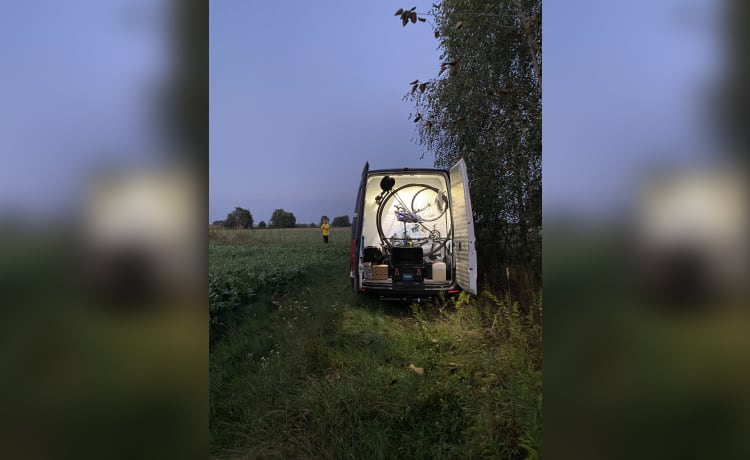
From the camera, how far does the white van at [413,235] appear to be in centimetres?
475

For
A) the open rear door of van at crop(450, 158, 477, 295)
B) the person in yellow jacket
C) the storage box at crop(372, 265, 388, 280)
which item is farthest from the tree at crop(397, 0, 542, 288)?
the person in yellow jacket

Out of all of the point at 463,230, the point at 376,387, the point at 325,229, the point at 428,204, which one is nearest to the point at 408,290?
the point at 463,230

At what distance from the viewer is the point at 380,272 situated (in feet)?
18.5

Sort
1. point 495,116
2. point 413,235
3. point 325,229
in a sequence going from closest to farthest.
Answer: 1. point 495,116
2. point 413,235
3. point 325,229

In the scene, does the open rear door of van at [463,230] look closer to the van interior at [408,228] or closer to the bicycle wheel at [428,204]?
the van interior at [408,228]

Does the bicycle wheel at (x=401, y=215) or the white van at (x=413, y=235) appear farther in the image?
the bicycle wheel at (x=401, y=215)

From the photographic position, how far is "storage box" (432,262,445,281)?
5410mm

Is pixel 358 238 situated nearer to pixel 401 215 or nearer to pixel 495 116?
pixel 401 215

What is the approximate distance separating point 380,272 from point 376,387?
10.4 feet

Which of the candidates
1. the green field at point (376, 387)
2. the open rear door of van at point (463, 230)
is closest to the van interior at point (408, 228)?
the open rear door of van at point (463, 230)

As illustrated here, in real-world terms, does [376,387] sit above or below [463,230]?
below
